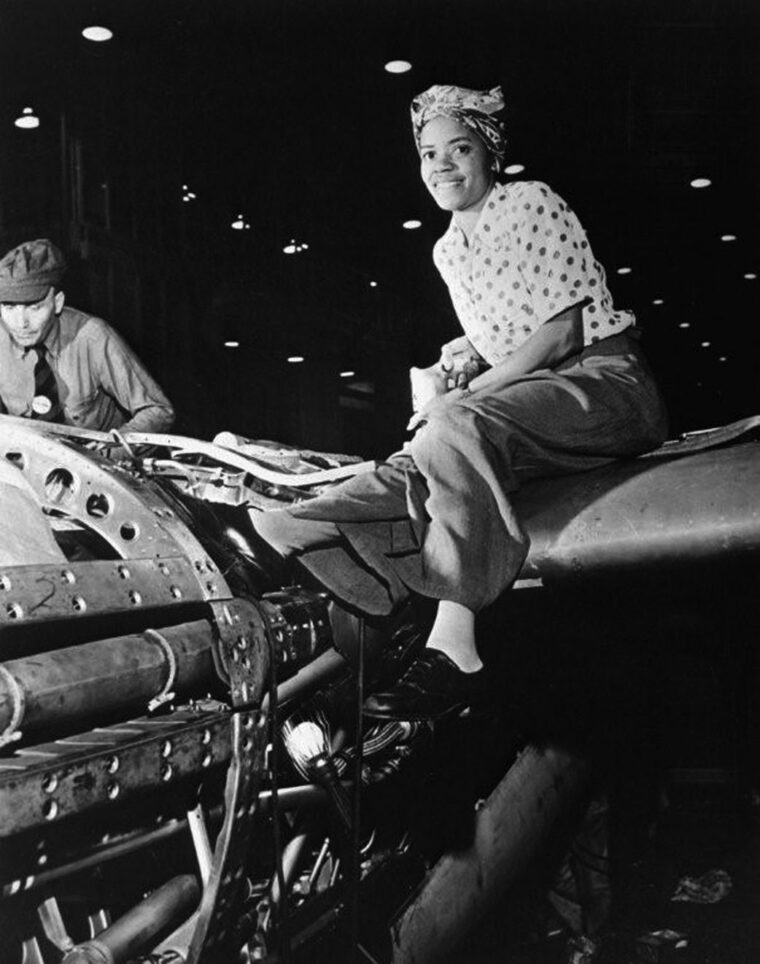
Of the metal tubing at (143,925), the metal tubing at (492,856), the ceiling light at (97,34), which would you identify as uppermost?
the ceiling light at (97,34)

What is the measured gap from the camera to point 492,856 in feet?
8.62

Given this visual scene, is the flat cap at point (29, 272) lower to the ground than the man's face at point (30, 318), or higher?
higher

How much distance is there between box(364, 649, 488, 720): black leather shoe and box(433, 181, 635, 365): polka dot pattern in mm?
685

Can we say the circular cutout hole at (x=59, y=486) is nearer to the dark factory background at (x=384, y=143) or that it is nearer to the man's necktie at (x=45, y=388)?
the man's necktie at (x=45, y=388)

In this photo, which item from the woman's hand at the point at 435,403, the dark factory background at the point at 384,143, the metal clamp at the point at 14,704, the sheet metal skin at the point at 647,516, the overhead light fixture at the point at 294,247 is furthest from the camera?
the overhead light fixture at the point at 294,247

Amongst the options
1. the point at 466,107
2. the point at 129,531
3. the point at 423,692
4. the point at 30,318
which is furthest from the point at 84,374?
the point at 423,692

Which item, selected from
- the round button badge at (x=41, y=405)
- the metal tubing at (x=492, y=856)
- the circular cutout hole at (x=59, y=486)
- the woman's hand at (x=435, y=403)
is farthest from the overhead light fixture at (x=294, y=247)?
the circular cutout hole at (x=59, y=486)

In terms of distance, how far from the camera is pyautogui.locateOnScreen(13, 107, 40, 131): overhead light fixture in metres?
3.67

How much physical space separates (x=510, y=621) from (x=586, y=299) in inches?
27.3

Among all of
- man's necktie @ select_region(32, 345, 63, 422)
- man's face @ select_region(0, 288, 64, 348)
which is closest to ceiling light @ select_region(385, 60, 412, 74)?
man's face @ select_region(0, 288, 64, 348)

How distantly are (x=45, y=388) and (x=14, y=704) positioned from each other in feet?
5.53

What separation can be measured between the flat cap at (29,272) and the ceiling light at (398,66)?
973 millimetres

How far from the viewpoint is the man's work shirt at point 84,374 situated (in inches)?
104

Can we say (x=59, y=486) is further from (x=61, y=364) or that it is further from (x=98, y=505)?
(x=61, y=364)
